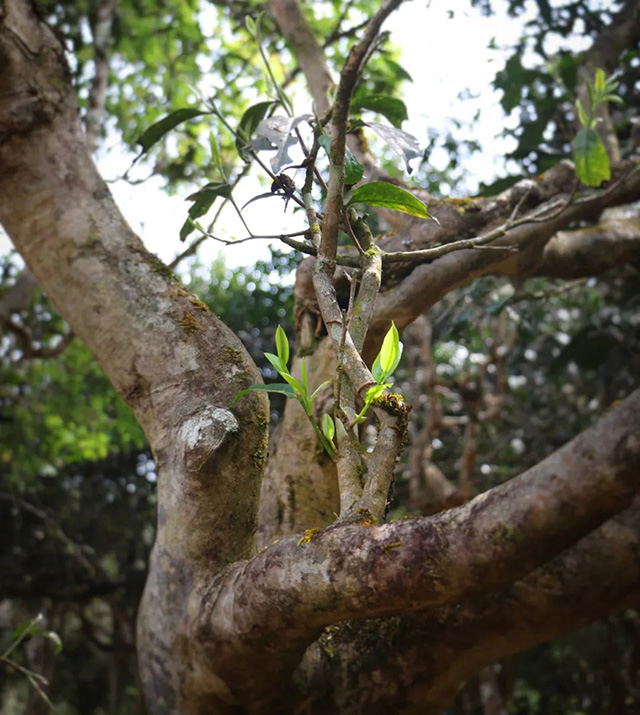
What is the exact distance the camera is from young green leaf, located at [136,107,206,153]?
96.9 inches

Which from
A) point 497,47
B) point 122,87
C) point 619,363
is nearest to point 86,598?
point 122,87

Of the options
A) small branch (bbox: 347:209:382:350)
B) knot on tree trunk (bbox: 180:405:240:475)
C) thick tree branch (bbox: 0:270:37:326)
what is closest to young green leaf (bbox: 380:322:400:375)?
small branch (bbox: 347:209:382:350)

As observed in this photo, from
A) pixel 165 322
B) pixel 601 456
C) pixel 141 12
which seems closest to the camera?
pixel 601 456

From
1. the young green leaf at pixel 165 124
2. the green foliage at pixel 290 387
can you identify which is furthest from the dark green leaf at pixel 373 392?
the young green leaf at pixel 165 124

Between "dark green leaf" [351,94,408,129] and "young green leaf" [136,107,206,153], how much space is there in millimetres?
553

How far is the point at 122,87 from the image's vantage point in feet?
23.0

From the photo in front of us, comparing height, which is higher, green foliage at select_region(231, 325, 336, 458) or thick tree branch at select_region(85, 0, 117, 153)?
thick tree branch at select_region(85, 0, 117, 153)

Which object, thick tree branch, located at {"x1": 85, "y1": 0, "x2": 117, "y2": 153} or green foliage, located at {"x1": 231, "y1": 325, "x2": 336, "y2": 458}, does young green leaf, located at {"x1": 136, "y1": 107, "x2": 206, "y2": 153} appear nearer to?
green foliage, located at {"x1": 231, "y1": 325, "x2": 336, "y2": 458}

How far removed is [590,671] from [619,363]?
4.34 metres

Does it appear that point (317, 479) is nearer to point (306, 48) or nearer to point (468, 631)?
point (468, 631)

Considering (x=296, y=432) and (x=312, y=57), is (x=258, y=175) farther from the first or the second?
(x=296, y=432)

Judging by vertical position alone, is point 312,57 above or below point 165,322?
above

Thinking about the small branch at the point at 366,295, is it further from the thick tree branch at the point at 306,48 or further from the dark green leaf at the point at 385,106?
the thick tree branch at the point at 306,48

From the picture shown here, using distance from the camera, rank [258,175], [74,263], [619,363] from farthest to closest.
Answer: [619,363] < [258,175] < [74,263]
